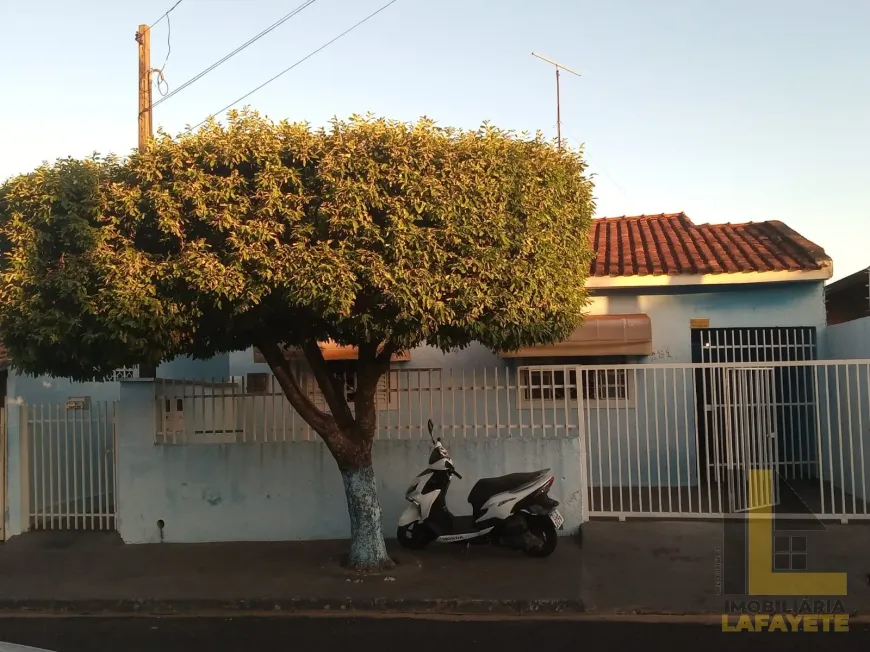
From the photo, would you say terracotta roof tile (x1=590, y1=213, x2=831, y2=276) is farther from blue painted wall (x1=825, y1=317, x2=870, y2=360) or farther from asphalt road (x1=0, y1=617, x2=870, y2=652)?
asphalt road (x1=0, y1=617, x2=870, y2=652)

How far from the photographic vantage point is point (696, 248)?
1199cm

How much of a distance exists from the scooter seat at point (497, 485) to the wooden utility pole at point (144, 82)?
631 centimetres

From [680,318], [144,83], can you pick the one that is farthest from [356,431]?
[144,83]

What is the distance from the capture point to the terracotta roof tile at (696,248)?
10.9 m

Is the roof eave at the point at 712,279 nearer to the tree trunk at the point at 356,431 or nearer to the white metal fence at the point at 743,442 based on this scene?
the white metal fence at the point at 743,442

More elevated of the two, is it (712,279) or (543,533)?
(712,279)

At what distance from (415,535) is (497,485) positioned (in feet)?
3.56

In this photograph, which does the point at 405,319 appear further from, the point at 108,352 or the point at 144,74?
the point at 144,74

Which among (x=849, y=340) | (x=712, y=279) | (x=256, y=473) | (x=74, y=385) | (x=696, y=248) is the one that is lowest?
(x=256, y=473)

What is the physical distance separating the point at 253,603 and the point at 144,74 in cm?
741

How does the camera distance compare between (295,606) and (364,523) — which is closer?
(295,606)

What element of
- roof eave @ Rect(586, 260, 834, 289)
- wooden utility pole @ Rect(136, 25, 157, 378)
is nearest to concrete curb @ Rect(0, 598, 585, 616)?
wooden utility pole @ Rect(136, 25, 157, 378)

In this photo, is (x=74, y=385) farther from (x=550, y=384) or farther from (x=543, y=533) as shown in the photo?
(x=543, y=533)

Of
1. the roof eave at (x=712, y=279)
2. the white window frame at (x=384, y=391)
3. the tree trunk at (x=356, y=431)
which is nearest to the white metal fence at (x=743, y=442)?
the roof eave at (x=712, y=279)
